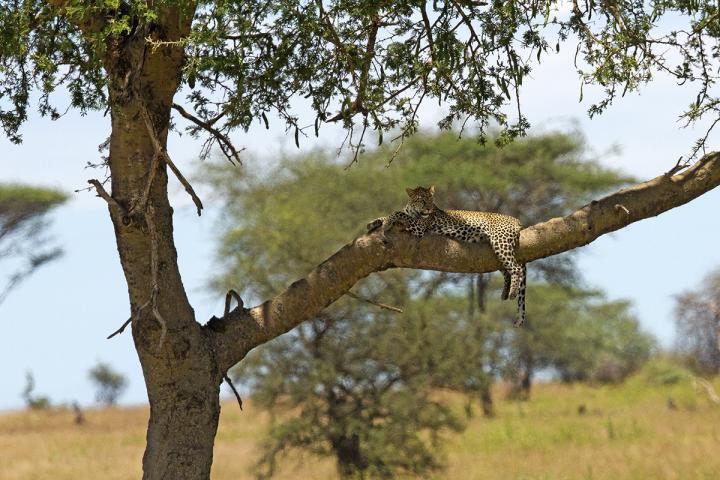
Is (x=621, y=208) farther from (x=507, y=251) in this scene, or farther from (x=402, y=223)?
(x=402, y=223)

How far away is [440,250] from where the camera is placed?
673 cm

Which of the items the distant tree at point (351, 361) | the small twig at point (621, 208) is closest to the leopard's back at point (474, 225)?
the small twig at point (621, 208)

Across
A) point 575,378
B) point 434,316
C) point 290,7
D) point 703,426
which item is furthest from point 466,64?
point 575,378

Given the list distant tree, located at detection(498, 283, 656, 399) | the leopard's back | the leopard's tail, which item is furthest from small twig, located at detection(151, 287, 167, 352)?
distant tree, located at detection(498, 283, 656, 399)

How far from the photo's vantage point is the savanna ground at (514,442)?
1590 centimetres

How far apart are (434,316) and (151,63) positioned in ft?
35.8

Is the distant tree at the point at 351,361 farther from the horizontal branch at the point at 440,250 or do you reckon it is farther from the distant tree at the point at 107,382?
the distant tree at the point at 107,382

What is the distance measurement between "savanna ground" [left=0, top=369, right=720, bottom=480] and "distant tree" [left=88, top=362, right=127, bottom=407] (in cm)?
473

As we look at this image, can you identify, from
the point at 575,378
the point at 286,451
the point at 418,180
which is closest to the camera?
the point at 286,451

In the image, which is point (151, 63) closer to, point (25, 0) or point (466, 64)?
point (25, 0)

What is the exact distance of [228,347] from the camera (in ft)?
23.1

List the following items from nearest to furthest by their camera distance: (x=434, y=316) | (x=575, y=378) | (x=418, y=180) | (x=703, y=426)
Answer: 1. (x=434, y=316)
2. (x=703, y=426)
3. (x=418, y=180)
4. (x=575, y=378)

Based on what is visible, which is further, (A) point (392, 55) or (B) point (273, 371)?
(B) point (273, 371)

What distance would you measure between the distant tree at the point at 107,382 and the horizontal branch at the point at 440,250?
2717 cm
